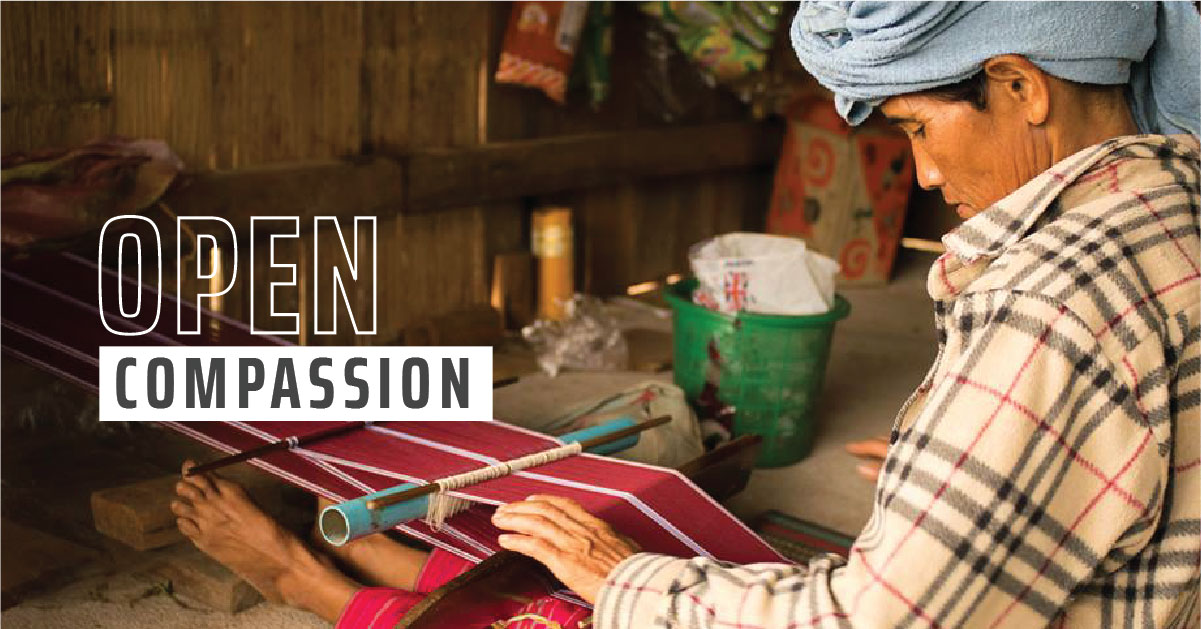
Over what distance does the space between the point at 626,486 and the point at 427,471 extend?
14.3 inches

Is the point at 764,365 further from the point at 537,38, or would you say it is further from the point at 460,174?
the point at 537,38

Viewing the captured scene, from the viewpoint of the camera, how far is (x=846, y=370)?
181 inches

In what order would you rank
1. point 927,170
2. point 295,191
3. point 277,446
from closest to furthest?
1. point 927,170
2. point 277,446
3. point 295,191

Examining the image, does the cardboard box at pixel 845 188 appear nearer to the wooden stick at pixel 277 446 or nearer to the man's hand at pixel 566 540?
the wooden stick at pixel 277 446

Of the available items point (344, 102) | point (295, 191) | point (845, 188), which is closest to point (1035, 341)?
point (295, 191)

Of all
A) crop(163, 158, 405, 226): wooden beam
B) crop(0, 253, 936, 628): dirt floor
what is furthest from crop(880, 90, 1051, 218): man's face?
crop(163, 158, 405, 226): wooden beam

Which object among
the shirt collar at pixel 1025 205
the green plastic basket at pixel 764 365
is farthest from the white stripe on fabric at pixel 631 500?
the green plastic basket at pixel 764 365

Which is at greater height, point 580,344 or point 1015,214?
point 1015,214

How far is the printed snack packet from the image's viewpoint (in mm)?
4562

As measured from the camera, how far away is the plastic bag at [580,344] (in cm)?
442

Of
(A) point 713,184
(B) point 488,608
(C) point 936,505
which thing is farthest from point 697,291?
(A) point 713,184

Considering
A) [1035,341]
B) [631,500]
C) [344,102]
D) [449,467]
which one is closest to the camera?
[1035,341]

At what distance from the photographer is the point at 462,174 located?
14.8ft

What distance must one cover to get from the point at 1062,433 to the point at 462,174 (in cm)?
352
